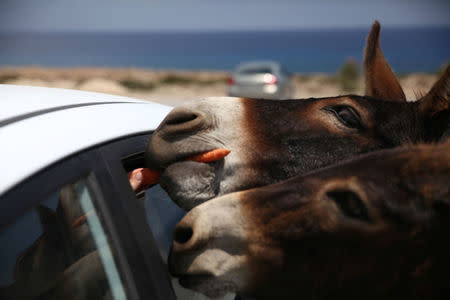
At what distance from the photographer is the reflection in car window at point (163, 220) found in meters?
1.72

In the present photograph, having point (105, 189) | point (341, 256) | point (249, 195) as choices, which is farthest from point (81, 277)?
point (341, 256)

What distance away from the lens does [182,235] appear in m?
1.42

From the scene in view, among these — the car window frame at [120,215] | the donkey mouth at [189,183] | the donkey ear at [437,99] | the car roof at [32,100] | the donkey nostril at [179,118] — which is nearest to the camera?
the car window frame at [120,215]

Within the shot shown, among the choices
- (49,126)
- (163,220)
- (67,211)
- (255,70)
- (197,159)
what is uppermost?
(49,126)

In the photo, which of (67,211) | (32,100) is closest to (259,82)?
(32,100)

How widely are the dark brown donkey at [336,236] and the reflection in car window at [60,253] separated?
0.89 feet

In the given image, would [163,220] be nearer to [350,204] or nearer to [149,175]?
[149,175]

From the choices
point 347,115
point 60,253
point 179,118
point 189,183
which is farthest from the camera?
point 347,115

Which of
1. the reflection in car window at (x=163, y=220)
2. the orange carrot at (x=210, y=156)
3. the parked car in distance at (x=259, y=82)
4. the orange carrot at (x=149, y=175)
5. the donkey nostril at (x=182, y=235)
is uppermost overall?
the orange carrot at (x=210, y=156)

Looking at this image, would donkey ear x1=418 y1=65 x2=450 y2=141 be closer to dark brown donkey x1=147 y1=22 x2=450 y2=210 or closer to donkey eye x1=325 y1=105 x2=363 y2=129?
dark brown donkey x1=147 y1=22 x2=450 y2=210

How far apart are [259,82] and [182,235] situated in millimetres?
16539

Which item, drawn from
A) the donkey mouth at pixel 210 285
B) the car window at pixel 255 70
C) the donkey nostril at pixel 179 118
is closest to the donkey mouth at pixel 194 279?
the donkey mouth at pixel 210 285

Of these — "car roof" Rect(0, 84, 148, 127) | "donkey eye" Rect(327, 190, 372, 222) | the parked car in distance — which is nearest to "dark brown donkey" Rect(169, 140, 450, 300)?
"donkey eye" Rect(327, 190, 372, 222)

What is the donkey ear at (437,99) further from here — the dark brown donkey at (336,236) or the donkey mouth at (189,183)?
the donkey mouth at (189,183)
